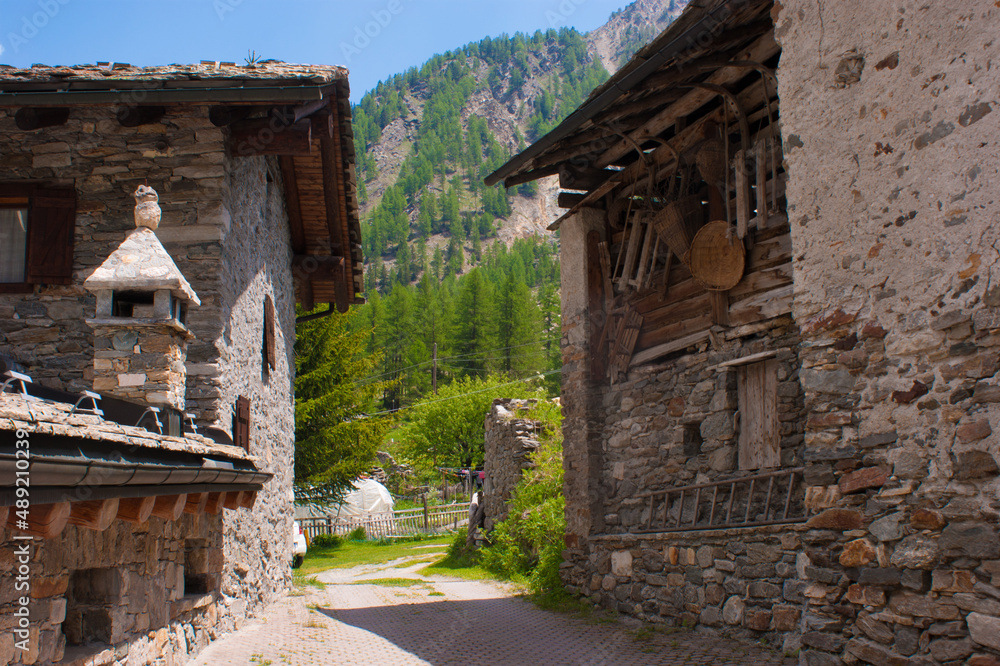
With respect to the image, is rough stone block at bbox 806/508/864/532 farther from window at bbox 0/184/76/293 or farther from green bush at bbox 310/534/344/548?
green bush at bbox 310/534/344/548

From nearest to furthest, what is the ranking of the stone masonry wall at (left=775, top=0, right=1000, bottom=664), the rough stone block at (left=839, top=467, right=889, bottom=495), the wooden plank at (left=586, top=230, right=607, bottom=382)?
the stone masonry wall at (left=775, top=0, right=1000, bottom=664), the rough stone block at (left=839, top=467, right=889, bottom=495), the wooden plank at (left=586, top=230, right=607, bottom=382)

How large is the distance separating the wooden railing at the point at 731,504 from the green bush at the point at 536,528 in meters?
2.31

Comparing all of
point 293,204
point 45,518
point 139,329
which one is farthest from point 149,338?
point 293,204

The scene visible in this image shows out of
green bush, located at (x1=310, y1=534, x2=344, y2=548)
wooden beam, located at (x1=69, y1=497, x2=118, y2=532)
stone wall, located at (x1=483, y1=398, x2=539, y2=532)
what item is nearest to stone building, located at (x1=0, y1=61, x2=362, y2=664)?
wooden beam, located at (x1=69, y1=497, x2=118, y2=532)

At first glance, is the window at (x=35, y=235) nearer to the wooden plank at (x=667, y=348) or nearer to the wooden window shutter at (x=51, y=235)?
the wooden window shutter at (x=51, y=235)

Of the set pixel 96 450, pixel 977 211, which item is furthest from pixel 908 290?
pixel 96 450

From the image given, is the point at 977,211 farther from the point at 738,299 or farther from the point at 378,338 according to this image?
the point at 378,338

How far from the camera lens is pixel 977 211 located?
4.44 meters

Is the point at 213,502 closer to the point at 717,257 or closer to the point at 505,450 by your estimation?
the point at 717,257

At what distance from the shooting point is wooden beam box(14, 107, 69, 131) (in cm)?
786

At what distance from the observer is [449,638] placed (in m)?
8.34

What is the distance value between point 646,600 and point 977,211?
5.75 meters

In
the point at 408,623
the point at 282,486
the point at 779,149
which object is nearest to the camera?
the point at 779,149

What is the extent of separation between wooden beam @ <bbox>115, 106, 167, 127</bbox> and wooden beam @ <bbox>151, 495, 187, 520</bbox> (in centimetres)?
464
